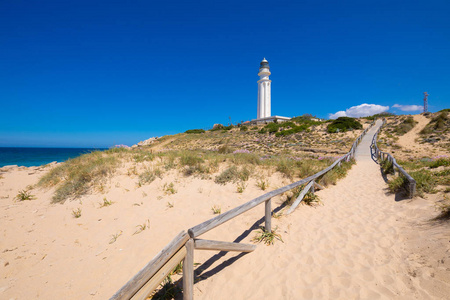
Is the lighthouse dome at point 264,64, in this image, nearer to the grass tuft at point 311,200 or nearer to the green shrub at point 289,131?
the green shrub at point 289,131

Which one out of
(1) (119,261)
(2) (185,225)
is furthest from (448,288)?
(1) (119,261)

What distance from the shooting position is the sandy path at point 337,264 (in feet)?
9.29

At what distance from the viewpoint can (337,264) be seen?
3.41 m

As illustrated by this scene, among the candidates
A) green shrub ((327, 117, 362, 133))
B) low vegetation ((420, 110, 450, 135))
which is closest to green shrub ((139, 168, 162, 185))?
green shrub ((327, 117, 362, 133))

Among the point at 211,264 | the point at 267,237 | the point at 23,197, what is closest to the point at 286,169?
the point at 267,237

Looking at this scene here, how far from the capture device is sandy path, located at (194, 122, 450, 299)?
2832 mm

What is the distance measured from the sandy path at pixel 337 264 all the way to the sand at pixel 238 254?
0.02 metres

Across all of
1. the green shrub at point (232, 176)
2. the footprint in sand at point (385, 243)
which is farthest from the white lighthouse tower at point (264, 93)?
the footprint in sand at point (385, 243)

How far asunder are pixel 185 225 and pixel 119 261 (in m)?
1.74

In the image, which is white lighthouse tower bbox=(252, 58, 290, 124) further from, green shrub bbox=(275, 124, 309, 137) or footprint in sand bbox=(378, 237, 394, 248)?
footprint in sand bbox=(378, 237, 394, 248)

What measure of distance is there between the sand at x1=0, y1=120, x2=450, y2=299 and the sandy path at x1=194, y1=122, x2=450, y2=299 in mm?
18

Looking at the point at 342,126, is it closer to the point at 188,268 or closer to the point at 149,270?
the point at 188,268

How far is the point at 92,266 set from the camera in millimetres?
4047

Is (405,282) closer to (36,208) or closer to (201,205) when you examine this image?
(201,205)
